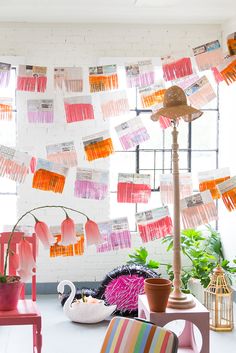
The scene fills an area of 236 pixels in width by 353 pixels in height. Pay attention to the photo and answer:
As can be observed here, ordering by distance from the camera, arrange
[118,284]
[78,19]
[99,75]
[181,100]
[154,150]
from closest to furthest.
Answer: [181,100] → [99,75] → [118,284] → [78,19] → [154,150]

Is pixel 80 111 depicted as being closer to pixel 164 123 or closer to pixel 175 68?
pixel 164 123

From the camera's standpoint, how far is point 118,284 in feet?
15.3

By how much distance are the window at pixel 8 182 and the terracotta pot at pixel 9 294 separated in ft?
7.85

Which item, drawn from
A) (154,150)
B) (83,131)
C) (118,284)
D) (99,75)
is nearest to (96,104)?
(83,131)

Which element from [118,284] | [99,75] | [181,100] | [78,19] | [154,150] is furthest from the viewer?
[154,150]

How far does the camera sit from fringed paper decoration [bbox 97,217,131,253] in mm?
4164

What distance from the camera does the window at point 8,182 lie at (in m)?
5.39

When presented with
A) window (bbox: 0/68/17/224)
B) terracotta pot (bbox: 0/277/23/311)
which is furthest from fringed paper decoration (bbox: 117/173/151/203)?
window (bbox: 0/68/17/224)

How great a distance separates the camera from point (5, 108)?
4277 mm

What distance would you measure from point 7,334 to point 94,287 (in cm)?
134

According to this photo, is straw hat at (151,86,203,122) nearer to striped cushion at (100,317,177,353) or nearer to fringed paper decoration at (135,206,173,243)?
fringed paper decoration at (135,206,173,243)

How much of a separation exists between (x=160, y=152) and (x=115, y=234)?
1.62 metres

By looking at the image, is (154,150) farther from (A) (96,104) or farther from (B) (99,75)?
(B) (99,75)

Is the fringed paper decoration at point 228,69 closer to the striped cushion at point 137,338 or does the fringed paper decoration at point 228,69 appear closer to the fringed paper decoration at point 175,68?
the fringed paper decoration at point 175,68
